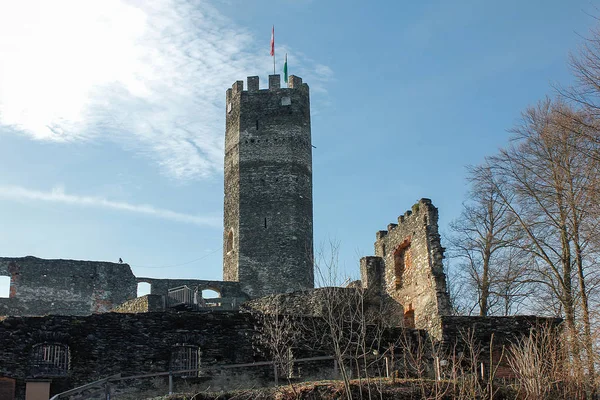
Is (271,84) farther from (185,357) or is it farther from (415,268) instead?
(185,357)

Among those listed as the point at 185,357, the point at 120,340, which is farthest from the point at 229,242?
the point at 120,340

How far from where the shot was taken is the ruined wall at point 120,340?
20.3 m

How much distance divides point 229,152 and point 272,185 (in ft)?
9.84

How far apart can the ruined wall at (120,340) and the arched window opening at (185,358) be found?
11cm

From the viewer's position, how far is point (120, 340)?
821 inches

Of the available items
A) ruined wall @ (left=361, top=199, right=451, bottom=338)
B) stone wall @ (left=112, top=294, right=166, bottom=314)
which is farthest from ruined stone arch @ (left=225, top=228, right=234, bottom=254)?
ruined wall @ (left=361, top=199, right=451, bottom=338)

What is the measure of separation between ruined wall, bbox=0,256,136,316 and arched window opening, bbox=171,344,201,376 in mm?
14784

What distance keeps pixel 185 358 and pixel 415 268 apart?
8397 mm

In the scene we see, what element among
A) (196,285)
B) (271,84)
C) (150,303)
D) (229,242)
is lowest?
(150,303)

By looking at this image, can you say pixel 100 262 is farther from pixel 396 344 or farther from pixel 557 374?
pixel 557 374

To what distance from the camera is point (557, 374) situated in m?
17.6

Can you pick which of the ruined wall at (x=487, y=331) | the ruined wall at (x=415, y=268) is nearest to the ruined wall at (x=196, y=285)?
the ruined wall at (x=415, y=268)

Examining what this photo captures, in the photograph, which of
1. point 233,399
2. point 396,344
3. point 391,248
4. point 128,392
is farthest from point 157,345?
point 391,248

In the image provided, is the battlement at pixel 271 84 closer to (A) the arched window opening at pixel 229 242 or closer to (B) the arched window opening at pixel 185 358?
(A) the arched window opening at pixel 229 242
